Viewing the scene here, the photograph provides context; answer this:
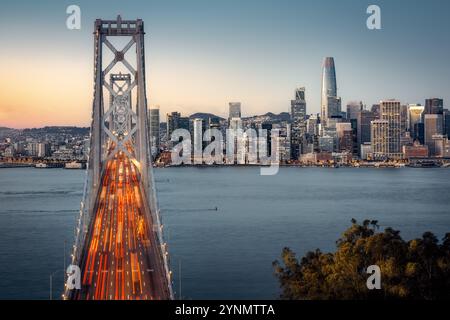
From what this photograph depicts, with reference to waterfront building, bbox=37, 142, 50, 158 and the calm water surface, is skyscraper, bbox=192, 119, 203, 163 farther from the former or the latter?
the calm water surface

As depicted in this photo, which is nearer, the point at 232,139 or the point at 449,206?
the point at 449,206

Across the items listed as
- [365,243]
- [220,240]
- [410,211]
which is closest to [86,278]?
[365,243]

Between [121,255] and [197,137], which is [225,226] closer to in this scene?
[121,255]

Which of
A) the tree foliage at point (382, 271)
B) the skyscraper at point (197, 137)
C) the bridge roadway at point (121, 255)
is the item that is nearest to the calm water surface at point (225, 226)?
the bridge roadway at point (121, 255)

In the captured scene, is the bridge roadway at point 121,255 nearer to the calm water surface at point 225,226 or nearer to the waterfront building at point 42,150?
the calm water surface at point 225,226
